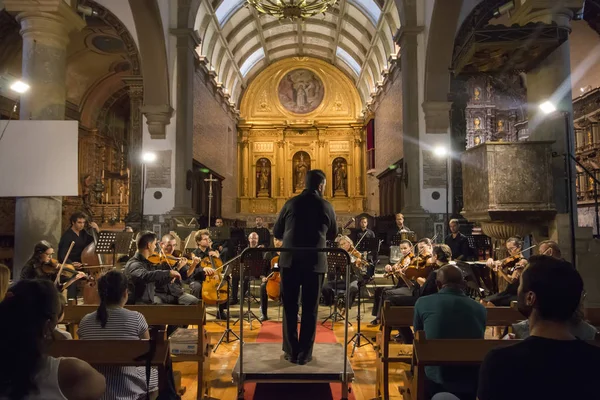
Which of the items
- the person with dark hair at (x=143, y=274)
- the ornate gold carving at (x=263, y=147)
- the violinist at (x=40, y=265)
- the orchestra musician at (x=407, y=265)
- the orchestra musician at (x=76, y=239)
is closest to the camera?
the person with dark hair at (x=143, y=274)

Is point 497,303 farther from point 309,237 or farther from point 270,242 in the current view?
point 270,242

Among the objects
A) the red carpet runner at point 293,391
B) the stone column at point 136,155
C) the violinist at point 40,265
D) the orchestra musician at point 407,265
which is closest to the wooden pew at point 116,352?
the red carpet runner at point 293,391

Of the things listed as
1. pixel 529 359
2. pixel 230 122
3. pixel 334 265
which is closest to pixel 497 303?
pixel 334 265

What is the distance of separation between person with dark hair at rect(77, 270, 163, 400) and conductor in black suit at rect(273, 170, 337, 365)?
119 cm

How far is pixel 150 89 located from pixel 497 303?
378 inches

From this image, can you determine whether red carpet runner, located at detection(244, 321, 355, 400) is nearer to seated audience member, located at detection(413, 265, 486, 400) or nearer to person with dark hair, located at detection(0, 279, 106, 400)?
seated audience member, located at detection(413, 265, 486, 400)

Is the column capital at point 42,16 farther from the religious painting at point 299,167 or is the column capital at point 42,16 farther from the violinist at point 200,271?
the religious painting at point 299,167

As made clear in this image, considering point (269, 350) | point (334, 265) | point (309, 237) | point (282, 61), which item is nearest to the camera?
point (309, 237)

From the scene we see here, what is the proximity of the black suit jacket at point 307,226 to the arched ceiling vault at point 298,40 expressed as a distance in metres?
12.1

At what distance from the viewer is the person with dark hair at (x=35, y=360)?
1464mm

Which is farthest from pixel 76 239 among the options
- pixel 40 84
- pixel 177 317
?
pixel 177 317

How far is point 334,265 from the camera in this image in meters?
6.29

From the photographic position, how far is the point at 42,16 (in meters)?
7.77

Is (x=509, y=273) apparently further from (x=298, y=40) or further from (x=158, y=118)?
(x=298, y=40)
